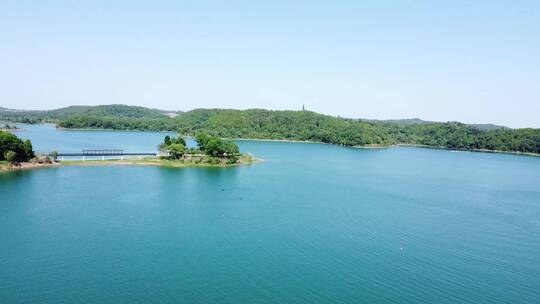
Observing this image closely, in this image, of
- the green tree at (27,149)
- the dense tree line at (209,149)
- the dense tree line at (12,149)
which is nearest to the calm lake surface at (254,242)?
the dense tree line at (12,149)

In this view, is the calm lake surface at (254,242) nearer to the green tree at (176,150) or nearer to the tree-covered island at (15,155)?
the tree-covered island at (15,155)

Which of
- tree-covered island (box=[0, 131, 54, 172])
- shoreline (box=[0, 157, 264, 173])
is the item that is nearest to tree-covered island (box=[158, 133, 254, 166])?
shoreline (box=[0, 157, 264, 173])

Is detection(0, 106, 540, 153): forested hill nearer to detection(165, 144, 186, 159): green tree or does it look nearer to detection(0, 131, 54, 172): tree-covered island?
detection(165, 144, 186, 159): green tree

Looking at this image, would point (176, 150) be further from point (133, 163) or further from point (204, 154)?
point (133, 163)

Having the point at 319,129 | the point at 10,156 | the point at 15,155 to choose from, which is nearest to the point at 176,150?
the point at 15,155

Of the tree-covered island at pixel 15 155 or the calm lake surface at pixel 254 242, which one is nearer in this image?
the calm lake surface at pixel 254 242

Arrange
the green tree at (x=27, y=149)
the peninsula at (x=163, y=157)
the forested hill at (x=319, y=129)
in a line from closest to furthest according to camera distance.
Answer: the peninsula at (x=163, y=157) → the green tree at (x=27, y=149) → the forested hill at (x=319, y=129)
